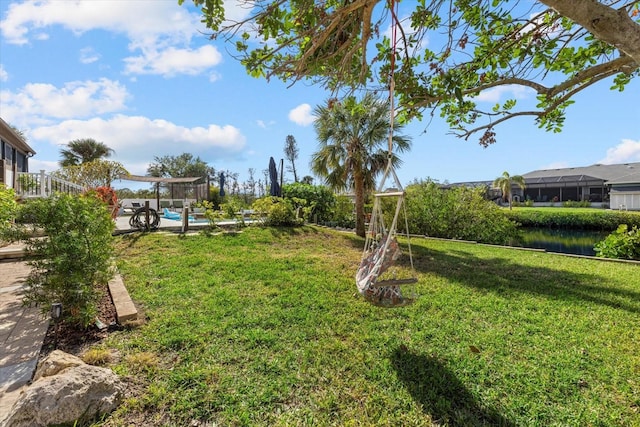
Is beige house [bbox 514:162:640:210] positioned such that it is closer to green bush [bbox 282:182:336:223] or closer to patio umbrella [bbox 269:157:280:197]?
green bush [bbox 282:182:336:223]

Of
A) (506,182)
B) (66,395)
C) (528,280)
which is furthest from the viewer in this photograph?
(506,182)

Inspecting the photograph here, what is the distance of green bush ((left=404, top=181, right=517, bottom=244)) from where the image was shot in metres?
11.7

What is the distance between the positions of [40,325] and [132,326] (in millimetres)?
1024

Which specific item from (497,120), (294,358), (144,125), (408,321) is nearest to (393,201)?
(497,120)

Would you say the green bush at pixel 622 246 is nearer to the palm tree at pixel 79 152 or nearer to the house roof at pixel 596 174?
the house roof at pixel 596 174

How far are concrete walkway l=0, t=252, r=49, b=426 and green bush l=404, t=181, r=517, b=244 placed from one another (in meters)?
11.0

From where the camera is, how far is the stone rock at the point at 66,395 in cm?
176

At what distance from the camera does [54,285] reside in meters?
2.86

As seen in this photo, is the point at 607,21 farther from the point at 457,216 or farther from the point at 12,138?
the point at 12,138

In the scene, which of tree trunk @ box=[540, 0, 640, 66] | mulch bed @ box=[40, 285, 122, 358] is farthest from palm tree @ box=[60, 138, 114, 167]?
tree trunk @ box=[540, 0, 640, 66]

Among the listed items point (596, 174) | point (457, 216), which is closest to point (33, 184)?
point (457, 216)

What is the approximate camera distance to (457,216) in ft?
38.9

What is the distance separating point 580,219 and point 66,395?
Answer: 78.2 ft

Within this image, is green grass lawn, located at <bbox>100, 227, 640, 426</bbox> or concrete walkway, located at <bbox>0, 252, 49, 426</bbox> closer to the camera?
green grass lawn, located at <bbox>100, 227, 640, 426</bbox>
